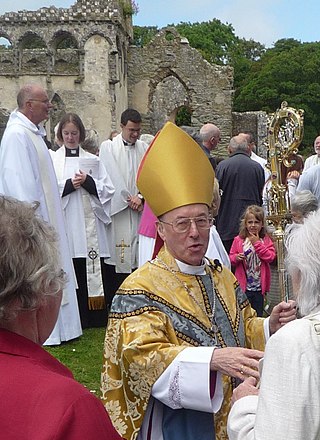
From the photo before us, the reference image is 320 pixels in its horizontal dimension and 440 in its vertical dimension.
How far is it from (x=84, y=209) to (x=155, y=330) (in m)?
3.97

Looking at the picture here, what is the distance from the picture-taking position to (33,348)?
1.59 metres

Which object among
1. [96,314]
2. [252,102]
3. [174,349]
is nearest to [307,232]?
[174,349]

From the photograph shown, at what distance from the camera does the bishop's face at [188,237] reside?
2.86 meters

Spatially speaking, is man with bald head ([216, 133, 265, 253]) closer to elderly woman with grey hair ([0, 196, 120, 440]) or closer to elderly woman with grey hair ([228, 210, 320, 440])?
elderly woman with grey hair ([228, 210, 320, 440])

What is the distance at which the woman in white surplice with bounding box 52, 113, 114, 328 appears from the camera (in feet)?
20.7

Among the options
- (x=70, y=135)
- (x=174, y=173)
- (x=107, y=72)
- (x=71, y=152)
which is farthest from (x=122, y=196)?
(x=107, y=72)

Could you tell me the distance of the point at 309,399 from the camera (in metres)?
1.68

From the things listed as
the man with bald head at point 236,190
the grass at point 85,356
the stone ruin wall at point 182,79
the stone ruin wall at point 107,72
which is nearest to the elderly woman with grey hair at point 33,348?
the grass at point 85,356

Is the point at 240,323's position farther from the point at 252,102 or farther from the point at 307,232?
the point at 252,102

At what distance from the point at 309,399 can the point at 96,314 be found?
16.7 ft

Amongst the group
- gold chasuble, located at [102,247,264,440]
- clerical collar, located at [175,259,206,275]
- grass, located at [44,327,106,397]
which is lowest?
grass, located at [44,327,106,397]

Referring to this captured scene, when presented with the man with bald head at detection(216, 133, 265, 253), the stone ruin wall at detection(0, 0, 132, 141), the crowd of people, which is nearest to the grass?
the crowd of people

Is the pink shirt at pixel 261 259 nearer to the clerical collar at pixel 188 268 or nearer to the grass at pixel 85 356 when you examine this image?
the grass at pixel 85 356

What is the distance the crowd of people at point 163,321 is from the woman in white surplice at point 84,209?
0.75 metres
